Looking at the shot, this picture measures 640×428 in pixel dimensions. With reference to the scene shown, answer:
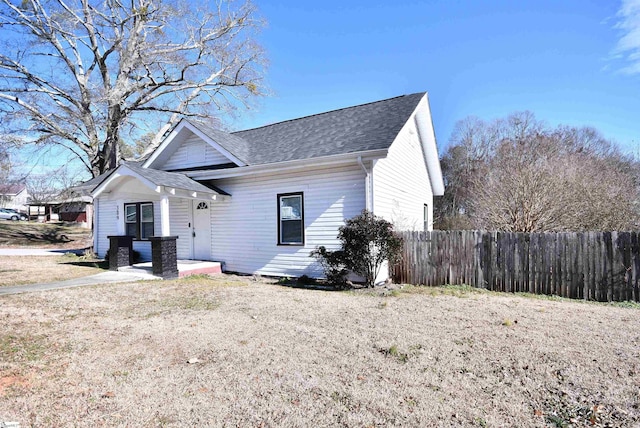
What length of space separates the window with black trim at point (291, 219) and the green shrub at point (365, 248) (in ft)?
5.35

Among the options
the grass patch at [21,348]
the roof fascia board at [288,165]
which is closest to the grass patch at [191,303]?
the grass patch at [21,348]

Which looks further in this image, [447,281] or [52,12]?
[52,12]

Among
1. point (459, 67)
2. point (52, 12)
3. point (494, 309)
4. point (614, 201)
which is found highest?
point (52, 12)

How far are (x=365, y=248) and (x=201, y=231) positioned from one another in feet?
21.5

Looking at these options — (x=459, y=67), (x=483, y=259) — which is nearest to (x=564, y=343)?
(x=483, y=259)

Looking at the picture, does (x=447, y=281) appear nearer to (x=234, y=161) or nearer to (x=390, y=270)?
(x=390, y=270)

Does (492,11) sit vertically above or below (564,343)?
above

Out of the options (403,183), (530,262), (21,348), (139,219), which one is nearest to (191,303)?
(21,348)

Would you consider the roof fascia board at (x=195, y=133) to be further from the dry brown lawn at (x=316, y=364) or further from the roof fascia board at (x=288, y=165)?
the dry brown lawn at (x=316, y=364)

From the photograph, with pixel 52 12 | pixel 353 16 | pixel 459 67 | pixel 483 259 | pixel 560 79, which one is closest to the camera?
pixel 483 259

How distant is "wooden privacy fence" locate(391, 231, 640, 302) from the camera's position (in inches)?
274

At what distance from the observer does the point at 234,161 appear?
10609mm

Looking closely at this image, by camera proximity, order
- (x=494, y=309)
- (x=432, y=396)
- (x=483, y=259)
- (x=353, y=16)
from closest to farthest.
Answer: (x=432, y=396), (x=494, y=309), (x=483, y=259), (x=353, y=16)

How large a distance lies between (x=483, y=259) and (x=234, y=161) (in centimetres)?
768
